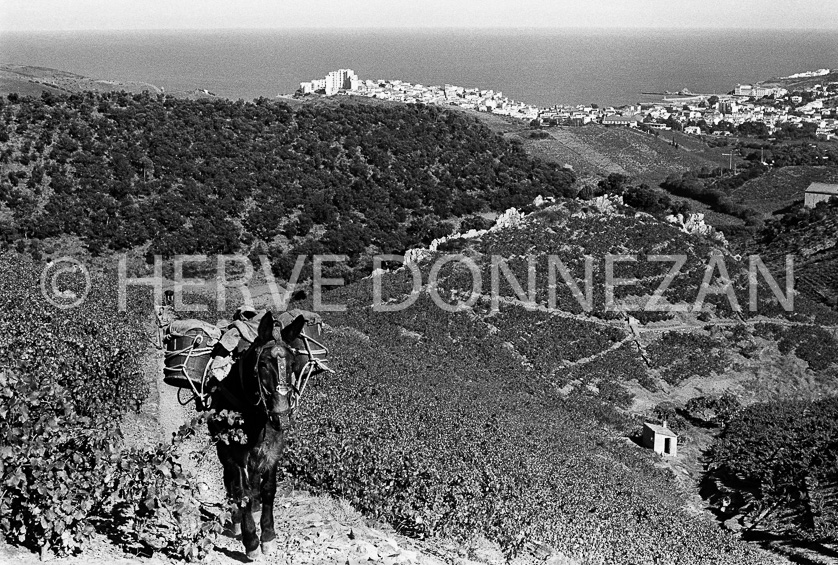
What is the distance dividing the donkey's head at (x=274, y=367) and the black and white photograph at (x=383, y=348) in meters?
0.03

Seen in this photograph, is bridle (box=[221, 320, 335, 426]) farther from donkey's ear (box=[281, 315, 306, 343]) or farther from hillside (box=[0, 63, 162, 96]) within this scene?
hillside (box=[0, 63, 162, 96])

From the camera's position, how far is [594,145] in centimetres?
8912

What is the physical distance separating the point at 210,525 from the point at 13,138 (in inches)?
1778

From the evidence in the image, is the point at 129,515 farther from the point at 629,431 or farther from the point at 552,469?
the point at 629,431

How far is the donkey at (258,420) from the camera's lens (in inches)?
340

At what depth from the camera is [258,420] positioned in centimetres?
934

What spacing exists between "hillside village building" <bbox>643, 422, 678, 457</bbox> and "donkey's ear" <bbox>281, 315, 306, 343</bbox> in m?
19.5

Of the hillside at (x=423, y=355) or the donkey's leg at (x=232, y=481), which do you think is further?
the hillside at (x=423, y=355)

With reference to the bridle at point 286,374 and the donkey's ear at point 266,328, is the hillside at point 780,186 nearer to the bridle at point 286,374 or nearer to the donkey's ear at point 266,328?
the bridle at point 286,374

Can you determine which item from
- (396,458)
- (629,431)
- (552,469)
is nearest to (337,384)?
(552,469)

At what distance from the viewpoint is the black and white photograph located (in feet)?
31.7

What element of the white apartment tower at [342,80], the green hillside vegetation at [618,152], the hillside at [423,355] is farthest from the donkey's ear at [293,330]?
the white apartment tower at [342,80]

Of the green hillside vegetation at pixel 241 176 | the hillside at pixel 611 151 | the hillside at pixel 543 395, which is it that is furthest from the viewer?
the hillside at pixel 611 151

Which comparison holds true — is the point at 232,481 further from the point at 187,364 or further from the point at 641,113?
the point at 641,113
